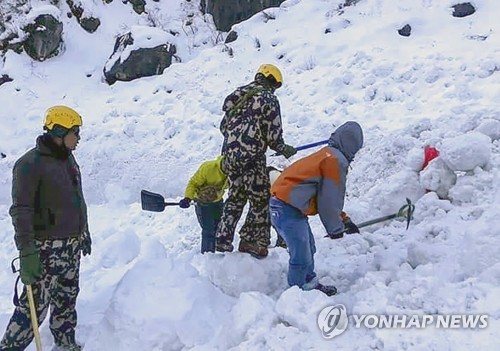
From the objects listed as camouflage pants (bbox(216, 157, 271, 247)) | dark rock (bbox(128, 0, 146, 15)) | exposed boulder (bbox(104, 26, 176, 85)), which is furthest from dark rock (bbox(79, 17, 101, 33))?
camouflage pants (bbox(216, 157, 271, 247))

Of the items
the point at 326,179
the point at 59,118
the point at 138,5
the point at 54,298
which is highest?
the point at 138,5

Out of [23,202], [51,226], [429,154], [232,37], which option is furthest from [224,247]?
[232,37]

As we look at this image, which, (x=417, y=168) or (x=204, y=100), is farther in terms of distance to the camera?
(x=204, y=100)

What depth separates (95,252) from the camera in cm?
564

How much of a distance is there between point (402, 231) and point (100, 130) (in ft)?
19.5

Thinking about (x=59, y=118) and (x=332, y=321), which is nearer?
(x=332, y=321)

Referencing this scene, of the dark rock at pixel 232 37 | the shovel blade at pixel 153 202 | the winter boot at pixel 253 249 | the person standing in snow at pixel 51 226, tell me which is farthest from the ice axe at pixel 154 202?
the dark rock at pixel 232 37

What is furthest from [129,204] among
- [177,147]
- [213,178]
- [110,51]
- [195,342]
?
[110,51]

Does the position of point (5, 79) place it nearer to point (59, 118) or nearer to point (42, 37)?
point (42, 37)

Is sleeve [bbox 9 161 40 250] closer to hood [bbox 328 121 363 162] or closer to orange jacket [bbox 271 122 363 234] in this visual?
orange jacket [bbox 271 122 363 234]

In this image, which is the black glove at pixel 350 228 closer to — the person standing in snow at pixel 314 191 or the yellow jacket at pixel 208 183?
the person standing in snow at pixel 314 191

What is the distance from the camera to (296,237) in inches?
157

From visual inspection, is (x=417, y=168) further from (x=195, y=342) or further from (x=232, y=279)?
(x=195, y=342)

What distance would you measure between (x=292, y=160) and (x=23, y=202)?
435 centimetres
